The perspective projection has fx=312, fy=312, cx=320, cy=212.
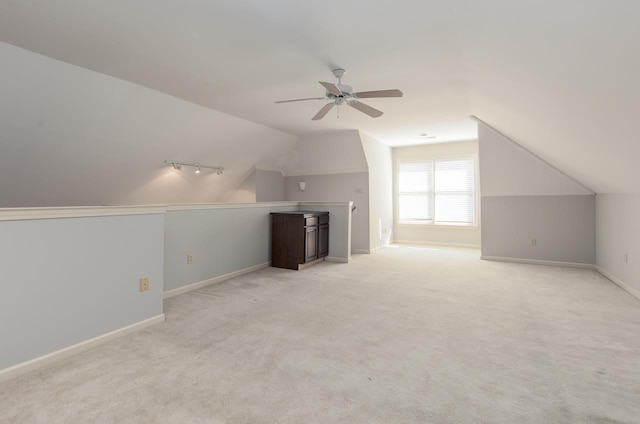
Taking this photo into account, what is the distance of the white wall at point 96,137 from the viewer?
3.29m

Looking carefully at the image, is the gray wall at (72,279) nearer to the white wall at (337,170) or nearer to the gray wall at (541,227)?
the white wall at (337,170)

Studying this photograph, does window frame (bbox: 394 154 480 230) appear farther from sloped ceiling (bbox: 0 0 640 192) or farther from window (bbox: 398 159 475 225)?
sloped ceiling (bbox: 0 0 640 192)

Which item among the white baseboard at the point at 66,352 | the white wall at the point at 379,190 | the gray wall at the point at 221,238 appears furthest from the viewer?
the white wall at the point at 379,190

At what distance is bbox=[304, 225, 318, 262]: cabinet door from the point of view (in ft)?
16.8

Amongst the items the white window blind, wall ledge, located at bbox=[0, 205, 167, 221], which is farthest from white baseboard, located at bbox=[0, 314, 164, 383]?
the white window blind

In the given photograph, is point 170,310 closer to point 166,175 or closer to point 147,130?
point 147,130

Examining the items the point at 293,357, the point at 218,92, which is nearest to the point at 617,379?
the point at 293,357

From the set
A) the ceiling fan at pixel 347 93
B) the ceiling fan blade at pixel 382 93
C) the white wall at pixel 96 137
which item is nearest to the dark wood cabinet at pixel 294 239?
the white wall at pixel 96 137

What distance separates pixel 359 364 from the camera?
2.20 meters

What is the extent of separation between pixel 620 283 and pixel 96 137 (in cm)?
720

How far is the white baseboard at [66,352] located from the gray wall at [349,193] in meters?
4.70

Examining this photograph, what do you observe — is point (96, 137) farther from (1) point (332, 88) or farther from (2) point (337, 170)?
(2) point (337, 170)

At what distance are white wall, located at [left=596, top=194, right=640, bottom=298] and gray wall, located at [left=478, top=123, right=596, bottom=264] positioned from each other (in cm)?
26

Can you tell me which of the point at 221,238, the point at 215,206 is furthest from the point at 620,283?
the point at 215,206
